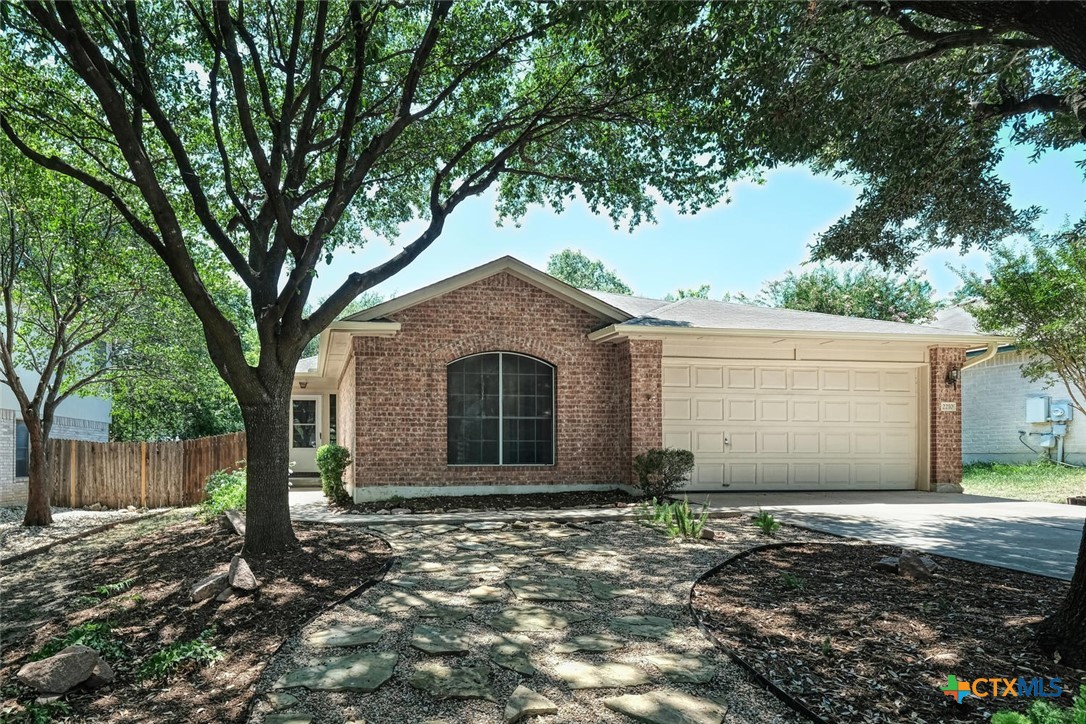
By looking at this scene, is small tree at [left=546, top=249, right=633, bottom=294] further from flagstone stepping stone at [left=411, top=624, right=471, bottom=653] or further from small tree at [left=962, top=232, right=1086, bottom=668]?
flagstone stepping stone at [left=411, top=624, right=471, bottom=653]

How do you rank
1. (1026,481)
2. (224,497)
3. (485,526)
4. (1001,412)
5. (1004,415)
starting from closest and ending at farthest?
(485,526) → (224,497) → (1026,481) → (1004,415) → (1001,412)

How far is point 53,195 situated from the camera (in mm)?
9555

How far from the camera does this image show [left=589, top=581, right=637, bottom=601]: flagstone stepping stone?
5410 mm

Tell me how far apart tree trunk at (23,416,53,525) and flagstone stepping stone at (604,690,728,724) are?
11781 millimetres

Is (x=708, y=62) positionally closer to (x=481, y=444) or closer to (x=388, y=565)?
(x=388, y=565)

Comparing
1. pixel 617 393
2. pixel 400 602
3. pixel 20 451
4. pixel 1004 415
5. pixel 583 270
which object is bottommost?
pixel 400 602

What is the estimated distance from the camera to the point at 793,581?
548cm

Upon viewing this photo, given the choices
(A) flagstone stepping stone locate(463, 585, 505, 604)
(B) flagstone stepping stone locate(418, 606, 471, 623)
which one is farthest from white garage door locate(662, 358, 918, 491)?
(B) flagstone stepping stone locate(418, 606, 471, 623)

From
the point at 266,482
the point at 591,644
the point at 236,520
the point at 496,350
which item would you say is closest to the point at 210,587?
the point at 266,482

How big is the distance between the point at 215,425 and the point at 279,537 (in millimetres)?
18928

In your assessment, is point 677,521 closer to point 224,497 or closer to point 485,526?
point 485,526

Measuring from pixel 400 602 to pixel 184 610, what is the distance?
1.71 m

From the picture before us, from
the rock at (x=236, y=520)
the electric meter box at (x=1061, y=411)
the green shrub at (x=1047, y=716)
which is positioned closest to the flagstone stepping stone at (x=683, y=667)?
the green shrub at (x=1047, y=716)

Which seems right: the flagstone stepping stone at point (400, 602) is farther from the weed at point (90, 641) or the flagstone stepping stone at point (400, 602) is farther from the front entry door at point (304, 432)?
the front entry door at point (304, 432)
